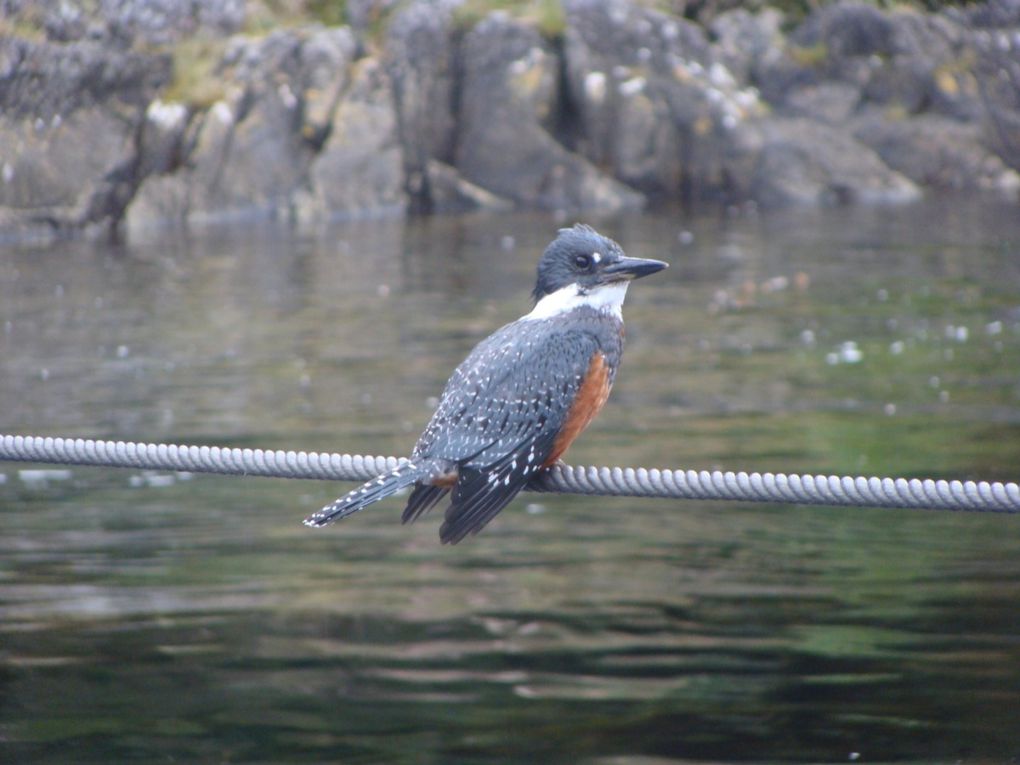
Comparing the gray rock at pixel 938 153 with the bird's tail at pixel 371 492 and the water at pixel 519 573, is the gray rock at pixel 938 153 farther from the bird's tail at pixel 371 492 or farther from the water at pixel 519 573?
the bird's tail at pixel 371 492

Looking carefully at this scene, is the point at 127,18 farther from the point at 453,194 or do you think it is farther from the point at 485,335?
the point at 485,335

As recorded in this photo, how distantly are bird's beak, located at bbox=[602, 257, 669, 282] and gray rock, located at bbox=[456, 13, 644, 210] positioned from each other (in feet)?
73.1

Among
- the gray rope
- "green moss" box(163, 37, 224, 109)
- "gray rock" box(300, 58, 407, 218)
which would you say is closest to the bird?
the gray rope

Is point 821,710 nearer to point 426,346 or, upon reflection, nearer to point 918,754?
point 918,754

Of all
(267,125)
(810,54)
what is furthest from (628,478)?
(810,54)

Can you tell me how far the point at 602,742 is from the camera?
200 inches

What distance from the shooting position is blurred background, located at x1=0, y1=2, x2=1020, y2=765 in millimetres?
5527

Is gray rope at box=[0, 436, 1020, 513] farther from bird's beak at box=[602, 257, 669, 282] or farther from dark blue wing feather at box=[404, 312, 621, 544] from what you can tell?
bird's beak at box=[602, 257, 669, 282]

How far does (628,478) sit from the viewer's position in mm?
2926

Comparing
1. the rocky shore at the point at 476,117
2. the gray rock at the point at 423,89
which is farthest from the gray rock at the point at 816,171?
the gray rock at the point at 423,89

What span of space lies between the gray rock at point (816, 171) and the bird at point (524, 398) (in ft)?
75.8

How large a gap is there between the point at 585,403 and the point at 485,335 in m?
10.4

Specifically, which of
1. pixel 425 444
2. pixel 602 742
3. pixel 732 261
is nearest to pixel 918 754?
pixel 602 742

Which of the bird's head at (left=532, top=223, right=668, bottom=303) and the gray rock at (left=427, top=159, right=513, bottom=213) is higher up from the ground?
the bird's head at (left=532, top=223, right=668, bottom=303)
